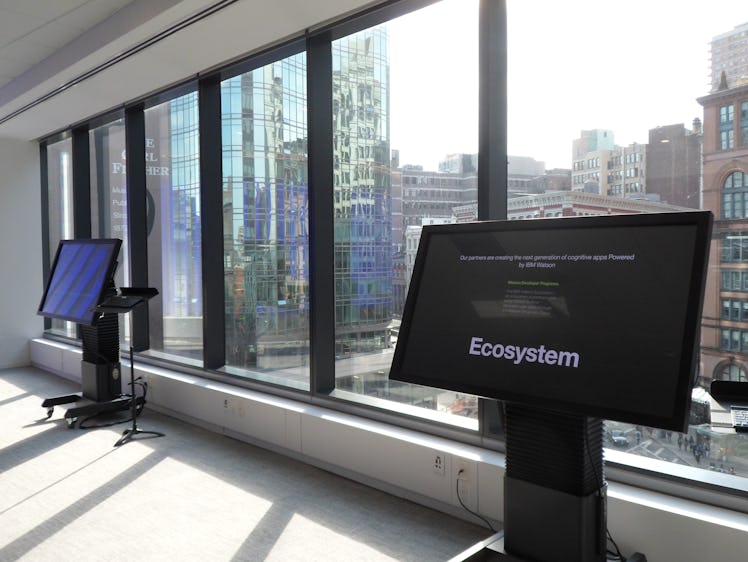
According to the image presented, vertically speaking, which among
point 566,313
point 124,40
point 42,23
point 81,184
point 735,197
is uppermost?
point 42,23

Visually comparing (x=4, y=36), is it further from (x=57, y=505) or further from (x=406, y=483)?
(x=406, y=483)

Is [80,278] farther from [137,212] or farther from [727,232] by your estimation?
[727,232]

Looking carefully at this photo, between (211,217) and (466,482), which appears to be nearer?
(466,482)

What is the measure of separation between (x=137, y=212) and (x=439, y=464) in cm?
409

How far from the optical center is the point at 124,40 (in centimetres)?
409

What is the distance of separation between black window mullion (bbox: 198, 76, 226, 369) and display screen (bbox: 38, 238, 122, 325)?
69cm

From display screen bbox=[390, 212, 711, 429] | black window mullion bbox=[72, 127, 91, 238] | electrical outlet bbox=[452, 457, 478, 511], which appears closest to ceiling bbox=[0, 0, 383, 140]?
black window mullion bbox=[72, 127, 91, 238]

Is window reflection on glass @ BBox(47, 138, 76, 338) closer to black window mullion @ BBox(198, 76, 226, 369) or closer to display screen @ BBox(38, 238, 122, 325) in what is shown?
display screen @ BBox(38, 238, 122, 325)

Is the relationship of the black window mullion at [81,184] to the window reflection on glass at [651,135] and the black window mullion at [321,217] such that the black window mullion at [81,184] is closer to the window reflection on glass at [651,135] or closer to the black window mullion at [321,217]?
the black window mullion at [321,217]

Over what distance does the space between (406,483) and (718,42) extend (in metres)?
2.44

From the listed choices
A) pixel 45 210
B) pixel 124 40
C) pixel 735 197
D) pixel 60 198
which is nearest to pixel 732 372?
pixel 735 197

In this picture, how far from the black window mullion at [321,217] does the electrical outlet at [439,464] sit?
112 centimetres

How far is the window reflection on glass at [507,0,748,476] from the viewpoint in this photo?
92.5 inches

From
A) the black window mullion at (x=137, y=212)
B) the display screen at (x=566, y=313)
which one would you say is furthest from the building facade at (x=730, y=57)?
the black window mullion at (x=137, y=212)
